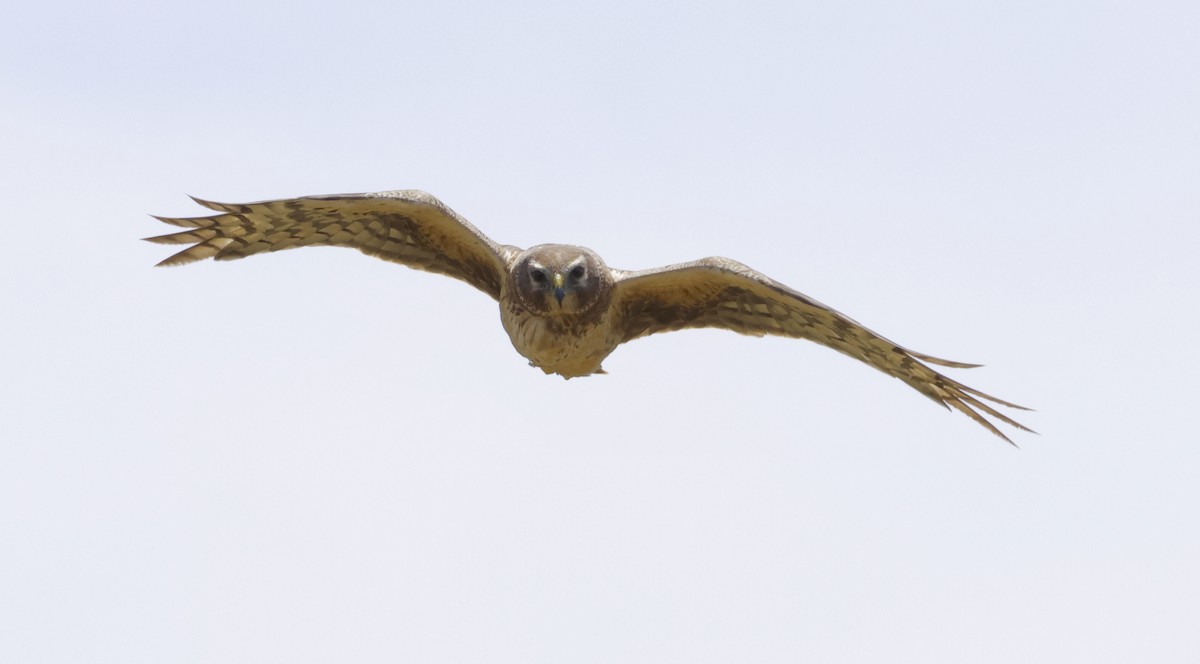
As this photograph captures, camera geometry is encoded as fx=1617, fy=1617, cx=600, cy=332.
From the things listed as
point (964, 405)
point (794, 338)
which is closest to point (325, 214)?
point (794, 338)

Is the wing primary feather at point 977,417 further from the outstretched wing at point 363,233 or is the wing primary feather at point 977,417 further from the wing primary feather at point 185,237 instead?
the wing primary feather at point 185,237

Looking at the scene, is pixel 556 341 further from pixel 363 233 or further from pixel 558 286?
pixel 363 233

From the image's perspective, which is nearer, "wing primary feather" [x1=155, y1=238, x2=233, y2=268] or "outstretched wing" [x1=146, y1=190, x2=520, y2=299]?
"outstretched wing" [x1=146, y1=190, x2=520, y2=299]

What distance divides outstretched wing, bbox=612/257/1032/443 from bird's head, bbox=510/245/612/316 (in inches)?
13.6

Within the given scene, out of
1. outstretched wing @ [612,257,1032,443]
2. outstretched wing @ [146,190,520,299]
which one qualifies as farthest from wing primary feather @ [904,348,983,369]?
outstretched wing @ [146,190,520,299]

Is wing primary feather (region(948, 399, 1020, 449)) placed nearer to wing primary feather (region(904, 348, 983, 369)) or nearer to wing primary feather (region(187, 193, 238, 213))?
wing primary feather (region(904, 348, 983, 369))

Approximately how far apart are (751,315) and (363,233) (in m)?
3.23

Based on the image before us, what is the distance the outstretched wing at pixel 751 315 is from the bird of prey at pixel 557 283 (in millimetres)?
11

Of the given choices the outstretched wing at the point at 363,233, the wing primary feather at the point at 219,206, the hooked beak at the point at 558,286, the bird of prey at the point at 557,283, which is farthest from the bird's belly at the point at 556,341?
the wing primary feather at the point at 219,206

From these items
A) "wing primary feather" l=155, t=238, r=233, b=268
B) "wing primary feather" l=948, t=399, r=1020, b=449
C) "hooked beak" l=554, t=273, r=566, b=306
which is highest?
"wing primary feather" l=155, t=238, r=233, b=268

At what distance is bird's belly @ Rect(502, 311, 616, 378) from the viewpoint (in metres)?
12.6

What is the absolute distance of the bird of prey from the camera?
12.3 meters

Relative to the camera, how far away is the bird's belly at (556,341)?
1256 centimetres

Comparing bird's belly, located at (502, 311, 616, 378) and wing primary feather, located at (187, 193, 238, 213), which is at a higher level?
wing primary feather, located at (187, 193, 238, 213)
